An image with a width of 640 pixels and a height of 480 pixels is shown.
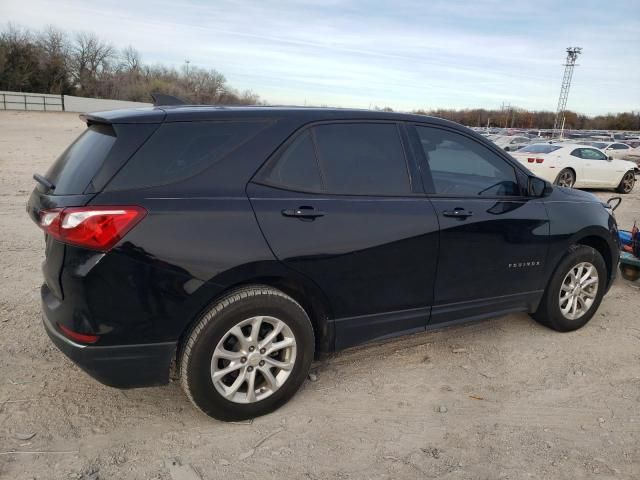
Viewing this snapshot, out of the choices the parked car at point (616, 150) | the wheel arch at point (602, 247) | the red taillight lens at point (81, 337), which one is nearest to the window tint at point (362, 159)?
the red taillight lens at point (81, 337)

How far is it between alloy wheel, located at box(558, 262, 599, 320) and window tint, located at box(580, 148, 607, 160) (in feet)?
41.3

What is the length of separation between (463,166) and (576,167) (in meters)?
13.1

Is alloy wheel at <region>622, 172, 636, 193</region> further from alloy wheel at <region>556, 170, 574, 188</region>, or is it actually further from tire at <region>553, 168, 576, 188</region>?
alloy wheel at <region>556, 170, 574, 188</region>

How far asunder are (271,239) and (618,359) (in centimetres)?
300

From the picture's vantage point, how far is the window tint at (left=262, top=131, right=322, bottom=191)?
2961 millimetres

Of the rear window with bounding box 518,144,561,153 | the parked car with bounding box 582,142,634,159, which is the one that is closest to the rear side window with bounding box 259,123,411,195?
the rear window with bounding box 518,144,561,153

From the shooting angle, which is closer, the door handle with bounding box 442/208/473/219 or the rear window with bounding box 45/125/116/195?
the rear window with bounding box 45/125/116/195

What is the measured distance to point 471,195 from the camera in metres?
3.70

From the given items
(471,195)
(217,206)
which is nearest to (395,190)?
(471,195)

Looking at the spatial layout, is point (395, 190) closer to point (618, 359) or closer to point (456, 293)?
point (456, 293)

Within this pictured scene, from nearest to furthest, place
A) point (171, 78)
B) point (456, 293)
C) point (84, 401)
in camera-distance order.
A: point (84, 401) → point (456, 293) → point (171, 78)

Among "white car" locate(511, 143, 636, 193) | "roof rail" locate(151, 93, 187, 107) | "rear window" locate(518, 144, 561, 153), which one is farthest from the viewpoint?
"rear window" locate(518, 144, 561, 153)

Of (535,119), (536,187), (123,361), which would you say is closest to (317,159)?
(123,361)

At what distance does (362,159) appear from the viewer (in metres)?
3.30
